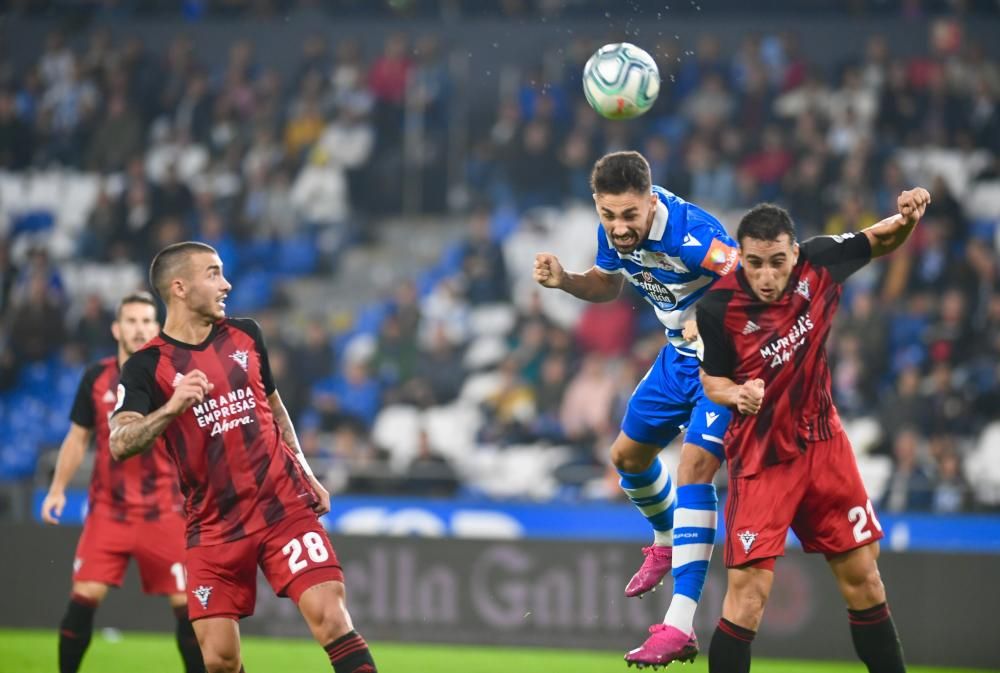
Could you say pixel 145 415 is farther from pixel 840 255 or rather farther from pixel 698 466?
pixel 840 255

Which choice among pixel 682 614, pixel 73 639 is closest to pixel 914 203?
pixel 682 614

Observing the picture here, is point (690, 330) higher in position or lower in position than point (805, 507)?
higher

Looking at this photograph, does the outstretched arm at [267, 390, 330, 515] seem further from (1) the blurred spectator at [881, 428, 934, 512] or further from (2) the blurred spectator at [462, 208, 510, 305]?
(2) the blurred spectator at [462, 208, 510, 305]

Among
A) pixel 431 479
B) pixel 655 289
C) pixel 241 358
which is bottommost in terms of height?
pixel 431 479

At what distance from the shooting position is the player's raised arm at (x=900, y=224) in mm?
6164

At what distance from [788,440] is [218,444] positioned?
246 cm

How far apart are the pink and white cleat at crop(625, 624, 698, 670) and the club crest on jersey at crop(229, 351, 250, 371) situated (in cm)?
211

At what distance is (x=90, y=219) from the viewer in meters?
17.0

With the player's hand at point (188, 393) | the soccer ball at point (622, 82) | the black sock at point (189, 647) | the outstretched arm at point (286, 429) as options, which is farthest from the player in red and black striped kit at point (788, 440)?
the black sock at point (189, 647)

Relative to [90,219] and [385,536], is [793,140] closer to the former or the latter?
[385,536]

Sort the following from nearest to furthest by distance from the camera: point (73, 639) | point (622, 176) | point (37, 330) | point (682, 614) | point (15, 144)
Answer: point (622, 176) → point (682, 614) → point (73, 639) → point (37, 330) → point (15, 144)

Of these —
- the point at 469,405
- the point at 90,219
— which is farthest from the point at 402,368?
the point at 90,219

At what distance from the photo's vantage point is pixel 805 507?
6.29 m

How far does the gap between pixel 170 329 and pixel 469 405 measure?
27.4 feet
